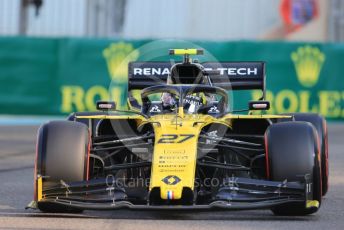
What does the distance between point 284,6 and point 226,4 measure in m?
2.53

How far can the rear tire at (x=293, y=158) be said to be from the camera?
9.21 metres

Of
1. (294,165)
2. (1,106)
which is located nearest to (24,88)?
(1,106)

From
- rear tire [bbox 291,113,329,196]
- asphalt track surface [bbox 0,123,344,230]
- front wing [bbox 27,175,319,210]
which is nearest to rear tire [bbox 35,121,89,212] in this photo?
front wing [bbox 27,175,319,210]

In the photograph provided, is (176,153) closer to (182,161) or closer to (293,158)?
(182,161)

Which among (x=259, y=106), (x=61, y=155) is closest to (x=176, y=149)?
(x=61, y=155)

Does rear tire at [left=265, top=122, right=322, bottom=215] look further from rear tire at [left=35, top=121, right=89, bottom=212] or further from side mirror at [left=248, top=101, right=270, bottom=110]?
rear tire at [left=35, top=121, right=89, bottom=212]

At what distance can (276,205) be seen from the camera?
8.89 meters

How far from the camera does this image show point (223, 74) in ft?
40.8

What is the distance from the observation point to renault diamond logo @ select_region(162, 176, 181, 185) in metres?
8.88

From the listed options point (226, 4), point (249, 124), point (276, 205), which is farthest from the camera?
point (226, 4)

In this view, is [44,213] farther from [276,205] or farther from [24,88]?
[24,88]

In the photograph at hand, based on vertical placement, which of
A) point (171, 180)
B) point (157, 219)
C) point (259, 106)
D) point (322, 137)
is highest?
point (259, 106)

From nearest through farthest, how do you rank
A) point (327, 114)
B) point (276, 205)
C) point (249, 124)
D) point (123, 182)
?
point (276, 205) → point (123, 182) → point (249, 124) → point (327, 114)

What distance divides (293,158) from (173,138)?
1.10 m
